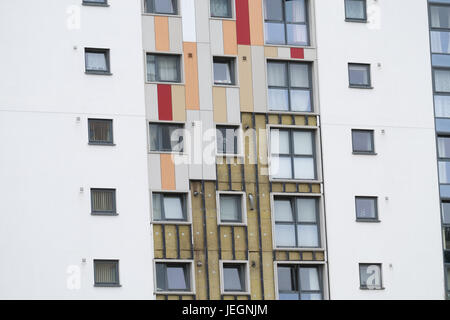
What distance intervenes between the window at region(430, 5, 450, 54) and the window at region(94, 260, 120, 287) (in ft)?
42.9

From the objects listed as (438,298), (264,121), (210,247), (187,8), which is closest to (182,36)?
(187,8)

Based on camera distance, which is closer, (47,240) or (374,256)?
(47,240)

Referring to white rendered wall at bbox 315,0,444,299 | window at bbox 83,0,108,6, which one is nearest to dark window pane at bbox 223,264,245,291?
white rendered wall at bbox 315,0,444,299

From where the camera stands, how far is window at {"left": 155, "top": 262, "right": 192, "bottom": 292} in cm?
4138

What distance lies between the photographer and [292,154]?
43.3m

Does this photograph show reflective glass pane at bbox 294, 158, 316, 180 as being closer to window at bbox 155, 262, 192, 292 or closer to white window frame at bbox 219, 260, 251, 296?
white window frame at bbox 219, 260, 251, 296

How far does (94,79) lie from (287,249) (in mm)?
7919

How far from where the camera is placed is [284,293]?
1674 inches

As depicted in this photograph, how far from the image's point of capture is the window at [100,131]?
1634 inches

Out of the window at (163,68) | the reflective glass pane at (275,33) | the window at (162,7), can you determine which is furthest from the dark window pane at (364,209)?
the window at (162,7)

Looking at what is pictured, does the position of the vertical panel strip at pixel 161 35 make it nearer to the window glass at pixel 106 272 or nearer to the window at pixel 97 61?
the window at pixel 97 61

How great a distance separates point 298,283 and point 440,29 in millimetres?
9955

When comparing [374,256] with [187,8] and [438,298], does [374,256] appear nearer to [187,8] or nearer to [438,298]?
[438,298]

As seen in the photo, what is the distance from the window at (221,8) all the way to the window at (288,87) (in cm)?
207
